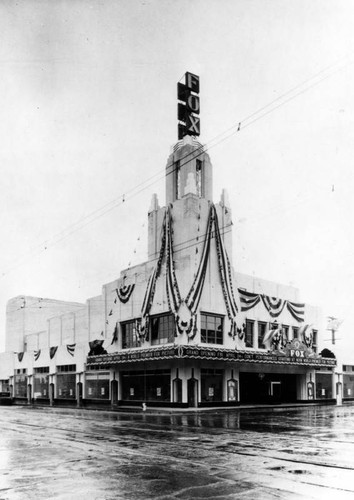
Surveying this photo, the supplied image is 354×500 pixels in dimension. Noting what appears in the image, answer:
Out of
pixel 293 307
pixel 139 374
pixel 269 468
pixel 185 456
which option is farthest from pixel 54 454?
pixel 293 307

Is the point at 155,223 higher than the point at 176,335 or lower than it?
higher

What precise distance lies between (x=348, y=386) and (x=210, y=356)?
25663 mm

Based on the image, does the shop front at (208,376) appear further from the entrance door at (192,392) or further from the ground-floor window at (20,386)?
the ground-floor window at (20,386)

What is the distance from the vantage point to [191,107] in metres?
47.1

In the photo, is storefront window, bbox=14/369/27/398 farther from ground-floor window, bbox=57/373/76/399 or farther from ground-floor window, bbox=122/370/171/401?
ground-floor window, bbox=122/370/171/401

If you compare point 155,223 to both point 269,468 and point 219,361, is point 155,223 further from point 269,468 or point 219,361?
point 269,468

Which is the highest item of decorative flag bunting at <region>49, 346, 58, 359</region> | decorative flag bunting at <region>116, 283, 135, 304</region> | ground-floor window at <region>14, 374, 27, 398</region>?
decorative flag bunting at <region>116, 283, 135, 304</region>

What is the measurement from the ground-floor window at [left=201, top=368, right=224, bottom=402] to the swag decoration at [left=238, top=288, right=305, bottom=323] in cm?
656

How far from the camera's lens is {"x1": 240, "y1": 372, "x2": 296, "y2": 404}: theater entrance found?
48.1 metres

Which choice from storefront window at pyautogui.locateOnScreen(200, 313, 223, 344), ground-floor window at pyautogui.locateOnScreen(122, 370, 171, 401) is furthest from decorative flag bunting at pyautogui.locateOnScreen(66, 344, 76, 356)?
storefront window at pyautogui.locateOnScreen(200, 313, 223, 344)

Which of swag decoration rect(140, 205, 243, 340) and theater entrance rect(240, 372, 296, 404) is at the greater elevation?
swag decoration rect(140, 205, 243, 340)

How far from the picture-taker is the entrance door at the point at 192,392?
40781mm

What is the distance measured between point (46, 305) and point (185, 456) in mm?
66650

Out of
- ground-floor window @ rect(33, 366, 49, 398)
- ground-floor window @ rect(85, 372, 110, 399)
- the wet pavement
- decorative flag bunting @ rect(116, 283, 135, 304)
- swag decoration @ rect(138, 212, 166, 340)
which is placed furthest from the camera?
ground-floor window @ rect(33, 366, 49, 398)
